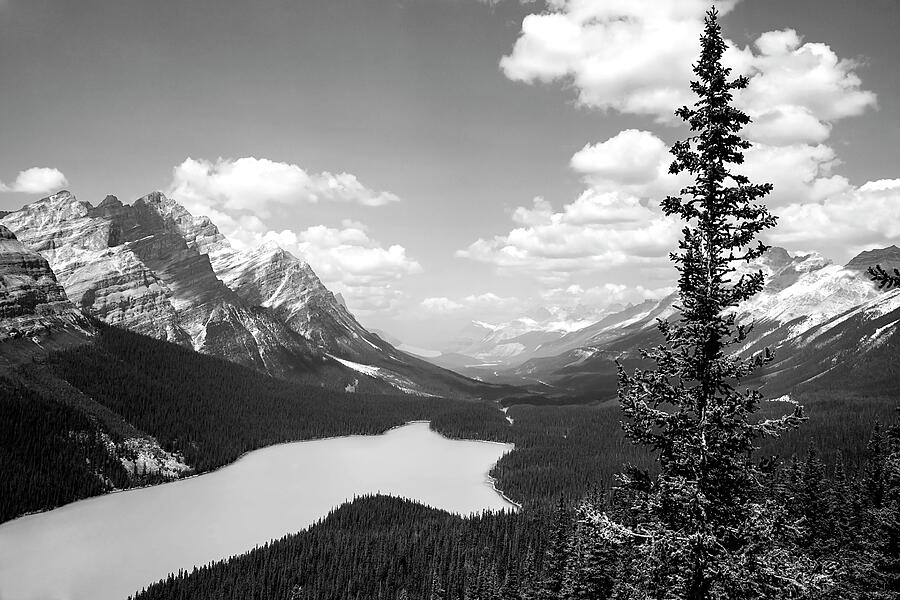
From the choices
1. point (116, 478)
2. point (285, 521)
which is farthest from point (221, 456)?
point (285, 521)

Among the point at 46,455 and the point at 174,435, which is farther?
the point at 174,435

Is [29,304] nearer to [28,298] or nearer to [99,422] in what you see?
[28,298]

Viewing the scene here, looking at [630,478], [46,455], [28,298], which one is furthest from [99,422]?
[630,478]

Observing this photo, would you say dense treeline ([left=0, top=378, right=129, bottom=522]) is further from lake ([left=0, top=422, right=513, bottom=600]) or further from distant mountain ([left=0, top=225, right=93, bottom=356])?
distant mountain ([left=0, top=225, right=93, bottom=356])

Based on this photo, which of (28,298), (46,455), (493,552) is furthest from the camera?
(28,298)

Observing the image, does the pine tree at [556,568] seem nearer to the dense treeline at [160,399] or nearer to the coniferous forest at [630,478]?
the coniferous forest at [630,478]

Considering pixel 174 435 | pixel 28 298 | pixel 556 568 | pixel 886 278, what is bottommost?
pixel 174 435

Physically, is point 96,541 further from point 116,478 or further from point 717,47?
point 717,47

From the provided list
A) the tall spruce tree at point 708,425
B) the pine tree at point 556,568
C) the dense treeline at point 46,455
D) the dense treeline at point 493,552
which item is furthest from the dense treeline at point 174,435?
the tall spruce tree at point 708,425
